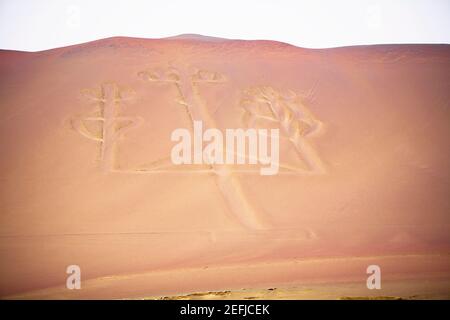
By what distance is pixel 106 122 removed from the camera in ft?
32.6

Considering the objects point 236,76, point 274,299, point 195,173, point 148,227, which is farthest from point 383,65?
point 274,299

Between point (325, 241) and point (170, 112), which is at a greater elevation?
point (170, 112)

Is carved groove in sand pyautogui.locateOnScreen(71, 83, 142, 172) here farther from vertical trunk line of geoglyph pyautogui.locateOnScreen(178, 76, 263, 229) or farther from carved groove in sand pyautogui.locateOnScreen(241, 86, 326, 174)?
carved groove in sand pyautogui.locateOnScreen(241, 86, 326, 174)

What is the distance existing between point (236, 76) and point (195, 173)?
4801 millimetres

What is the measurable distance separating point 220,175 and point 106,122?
3.29m

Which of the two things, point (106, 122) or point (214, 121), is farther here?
point (214, 121)

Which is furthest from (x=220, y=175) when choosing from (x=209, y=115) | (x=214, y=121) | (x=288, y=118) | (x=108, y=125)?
(x=108, y=125)

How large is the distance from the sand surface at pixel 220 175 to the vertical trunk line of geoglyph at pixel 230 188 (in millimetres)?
36

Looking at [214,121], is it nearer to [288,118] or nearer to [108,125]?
[288,118]

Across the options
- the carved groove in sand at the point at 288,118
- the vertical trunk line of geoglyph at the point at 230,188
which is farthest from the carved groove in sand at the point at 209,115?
the carved groove in sand at the point at 288,118

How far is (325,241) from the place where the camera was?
6305mm

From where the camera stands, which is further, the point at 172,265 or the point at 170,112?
the point at 170,112

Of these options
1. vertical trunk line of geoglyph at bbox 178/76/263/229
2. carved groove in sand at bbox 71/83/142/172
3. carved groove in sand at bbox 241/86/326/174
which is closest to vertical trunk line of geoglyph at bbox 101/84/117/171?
carved groove in sand at bbox 71/83/142/172

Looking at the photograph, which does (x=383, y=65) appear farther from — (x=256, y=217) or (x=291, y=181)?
(x=256, y=217)
